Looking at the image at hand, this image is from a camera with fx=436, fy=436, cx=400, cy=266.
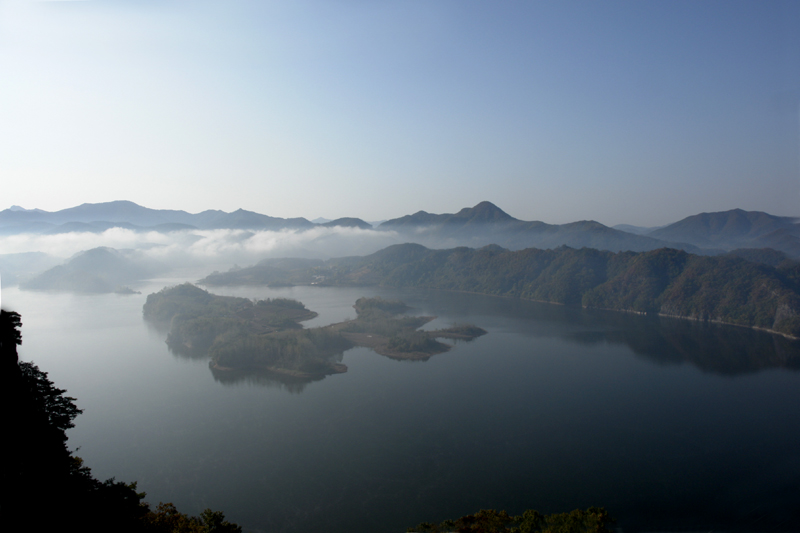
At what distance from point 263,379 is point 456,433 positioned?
7086mm

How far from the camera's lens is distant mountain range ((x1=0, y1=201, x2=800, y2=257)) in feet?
168

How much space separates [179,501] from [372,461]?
3.69 metres

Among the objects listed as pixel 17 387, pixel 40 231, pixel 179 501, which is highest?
pixel 40 231

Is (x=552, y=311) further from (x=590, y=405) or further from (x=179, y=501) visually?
(x=179, y=501)

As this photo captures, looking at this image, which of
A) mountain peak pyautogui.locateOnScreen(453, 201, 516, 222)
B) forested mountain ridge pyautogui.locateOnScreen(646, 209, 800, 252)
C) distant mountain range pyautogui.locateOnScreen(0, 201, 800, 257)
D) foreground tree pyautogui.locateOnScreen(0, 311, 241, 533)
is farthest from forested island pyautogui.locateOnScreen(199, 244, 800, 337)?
mountain peak pyautogui.locateOnScreen(453, 201, 516, 222)

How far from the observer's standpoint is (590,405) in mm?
12555

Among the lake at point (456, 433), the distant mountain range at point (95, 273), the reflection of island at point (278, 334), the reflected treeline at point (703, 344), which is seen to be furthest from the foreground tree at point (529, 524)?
the distant mountain range at point (95, 273)

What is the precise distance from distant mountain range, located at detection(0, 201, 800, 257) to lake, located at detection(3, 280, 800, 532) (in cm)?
3473

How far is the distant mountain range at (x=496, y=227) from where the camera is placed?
5123 centimetres

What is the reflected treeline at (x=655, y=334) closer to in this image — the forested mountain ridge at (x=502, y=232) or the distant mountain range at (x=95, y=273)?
the distant mountain range at (x=95, y=273)

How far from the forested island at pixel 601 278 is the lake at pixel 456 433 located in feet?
20.0

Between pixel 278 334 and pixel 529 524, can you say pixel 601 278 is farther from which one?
pixel 529 524

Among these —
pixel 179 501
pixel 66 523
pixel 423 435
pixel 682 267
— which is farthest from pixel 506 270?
pixel 66 523

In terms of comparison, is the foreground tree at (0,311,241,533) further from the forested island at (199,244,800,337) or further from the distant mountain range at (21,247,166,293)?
the distant mountain range at (21,247,166,293)
